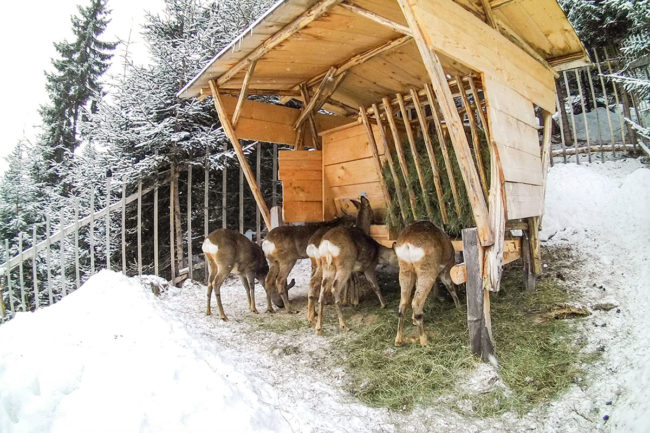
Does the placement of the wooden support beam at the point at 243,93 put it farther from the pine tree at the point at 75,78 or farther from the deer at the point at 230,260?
the pine tree at the point at 75,78

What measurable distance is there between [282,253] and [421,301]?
2.43 meters

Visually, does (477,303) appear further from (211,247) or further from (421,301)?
(211,247)

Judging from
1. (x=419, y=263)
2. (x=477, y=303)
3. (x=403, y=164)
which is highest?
(x=403, y=164)

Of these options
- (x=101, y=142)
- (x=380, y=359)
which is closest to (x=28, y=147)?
(x=101, y=142)

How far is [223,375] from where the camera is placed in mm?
2684

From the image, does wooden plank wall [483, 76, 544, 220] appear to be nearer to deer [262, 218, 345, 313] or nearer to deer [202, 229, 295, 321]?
deer [262, 218, 345, 313]

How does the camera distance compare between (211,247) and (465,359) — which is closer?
(465,359)

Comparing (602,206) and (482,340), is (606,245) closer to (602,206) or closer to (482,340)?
(602,206)

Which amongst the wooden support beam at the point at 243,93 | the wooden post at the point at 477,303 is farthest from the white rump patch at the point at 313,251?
the wooden support beam at the point at 243,93

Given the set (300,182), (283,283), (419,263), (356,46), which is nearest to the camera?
(419,263)

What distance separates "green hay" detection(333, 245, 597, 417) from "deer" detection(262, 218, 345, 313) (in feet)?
5.09

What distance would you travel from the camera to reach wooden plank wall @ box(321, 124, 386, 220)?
5.59 metres

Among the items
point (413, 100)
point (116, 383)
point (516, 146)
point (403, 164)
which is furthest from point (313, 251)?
point (116, 383)

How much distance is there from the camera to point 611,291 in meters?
4.30
